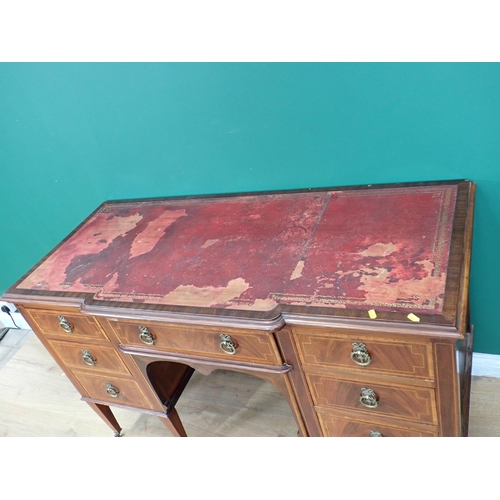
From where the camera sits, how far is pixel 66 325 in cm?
145

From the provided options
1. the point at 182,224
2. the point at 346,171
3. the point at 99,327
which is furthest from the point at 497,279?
the point at 99,327

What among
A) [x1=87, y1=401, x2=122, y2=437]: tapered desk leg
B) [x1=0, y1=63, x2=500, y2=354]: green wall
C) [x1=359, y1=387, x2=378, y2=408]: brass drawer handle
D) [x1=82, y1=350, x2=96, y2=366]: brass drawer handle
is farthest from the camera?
[x1=87, y1=401, x2=122, y2=437]: tapered desk leg

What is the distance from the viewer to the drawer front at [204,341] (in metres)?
1.16

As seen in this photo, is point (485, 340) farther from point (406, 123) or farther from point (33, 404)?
point (33, 404)

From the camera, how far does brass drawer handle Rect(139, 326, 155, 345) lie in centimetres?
129

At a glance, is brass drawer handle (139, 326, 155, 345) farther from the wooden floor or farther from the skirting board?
the skirting board

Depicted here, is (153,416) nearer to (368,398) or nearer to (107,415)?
(107,415)

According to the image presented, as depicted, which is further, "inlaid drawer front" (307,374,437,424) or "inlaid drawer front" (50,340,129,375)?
"inlaid drawer front" (50,340,129,375)

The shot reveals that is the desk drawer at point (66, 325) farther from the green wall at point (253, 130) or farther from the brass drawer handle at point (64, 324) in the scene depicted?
the green wall at point (253, 130)

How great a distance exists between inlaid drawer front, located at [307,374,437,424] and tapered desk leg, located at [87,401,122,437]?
99cm

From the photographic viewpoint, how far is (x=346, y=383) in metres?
1.15

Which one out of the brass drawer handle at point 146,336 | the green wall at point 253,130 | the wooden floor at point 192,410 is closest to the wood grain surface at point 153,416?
the wooden floor at point 192,410

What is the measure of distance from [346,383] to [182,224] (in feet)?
2.51

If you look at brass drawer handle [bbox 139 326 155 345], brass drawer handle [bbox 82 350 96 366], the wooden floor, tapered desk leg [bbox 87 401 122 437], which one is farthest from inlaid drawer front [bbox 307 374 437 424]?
tapered desk leg [bbox 87 401 122 437]
